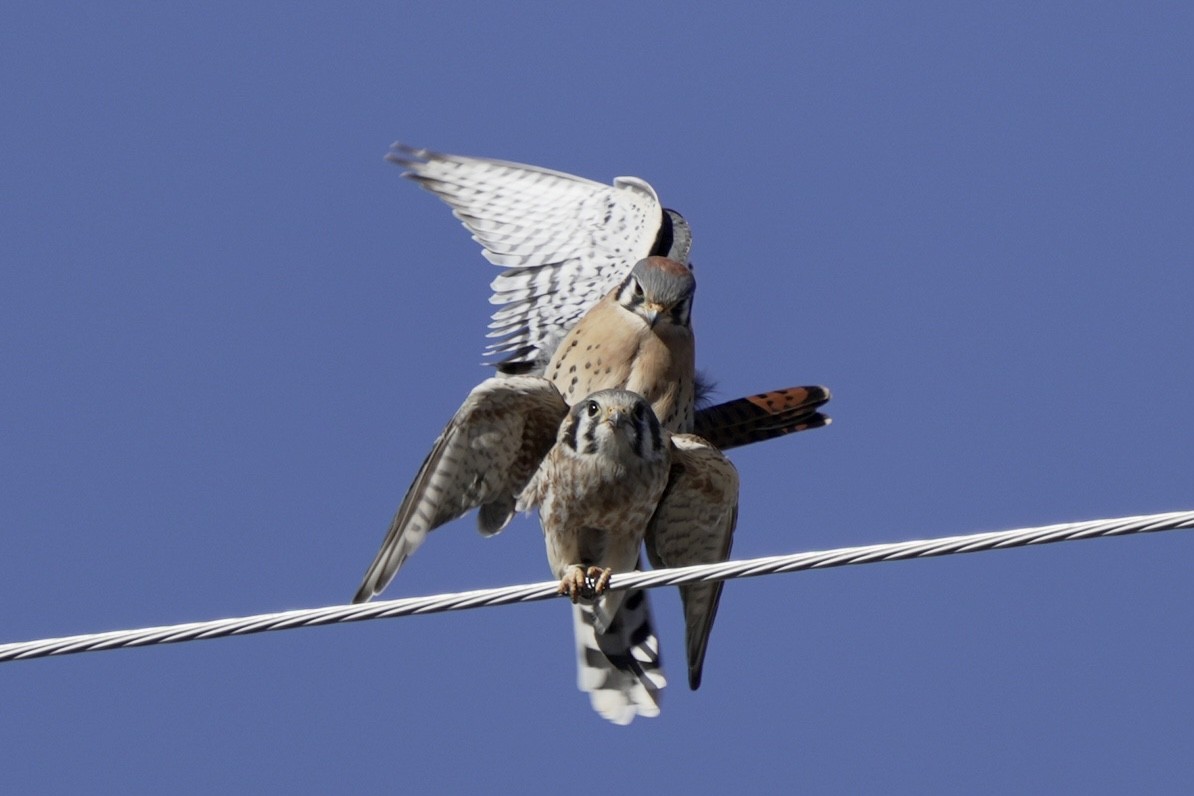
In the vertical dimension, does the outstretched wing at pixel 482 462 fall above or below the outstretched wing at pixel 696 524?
above

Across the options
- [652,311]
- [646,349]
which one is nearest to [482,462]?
[646,349]

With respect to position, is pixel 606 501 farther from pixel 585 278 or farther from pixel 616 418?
pixel 585 278

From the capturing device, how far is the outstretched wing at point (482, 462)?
652 cm

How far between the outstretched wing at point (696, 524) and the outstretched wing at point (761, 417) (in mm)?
488

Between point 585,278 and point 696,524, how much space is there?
1628 mm

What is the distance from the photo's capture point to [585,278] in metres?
7.92

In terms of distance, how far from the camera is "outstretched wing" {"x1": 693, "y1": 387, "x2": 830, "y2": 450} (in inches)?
277

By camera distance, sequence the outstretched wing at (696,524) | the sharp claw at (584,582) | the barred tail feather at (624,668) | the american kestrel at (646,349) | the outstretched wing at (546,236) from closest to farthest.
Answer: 1. the sharp claw at (584,582)
2. the outstretched wing at (696,524)
3. the barred tail feather at (624,668)
4. the american kestrel at (646,349)
5. the outstretched wing at (546,236)

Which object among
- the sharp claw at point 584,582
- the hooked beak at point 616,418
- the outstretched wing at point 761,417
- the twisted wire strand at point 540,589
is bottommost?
the sharp claw at point 584,582

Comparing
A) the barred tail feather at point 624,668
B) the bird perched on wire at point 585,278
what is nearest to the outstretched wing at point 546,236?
the bird perched on wire at point 585,278

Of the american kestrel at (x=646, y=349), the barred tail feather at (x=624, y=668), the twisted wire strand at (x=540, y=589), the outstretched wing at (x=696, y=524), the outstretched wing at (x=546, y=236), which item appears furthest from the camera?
the outstretched wing at (x=546, y=236)

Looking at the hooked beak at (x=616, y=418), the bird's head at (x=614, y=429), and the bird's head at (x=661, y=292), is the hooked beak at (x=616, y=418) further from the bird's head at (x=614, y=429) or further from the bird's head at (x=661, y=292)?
the bird's head at (x=661, y=292)

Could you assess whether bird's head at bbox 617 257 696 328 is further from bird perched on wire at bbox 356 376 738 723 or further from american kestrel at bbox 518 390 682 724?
american kestrel at bbox 518 390 682 724

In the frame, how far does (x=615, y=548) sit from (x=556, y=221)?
206 centimetres
